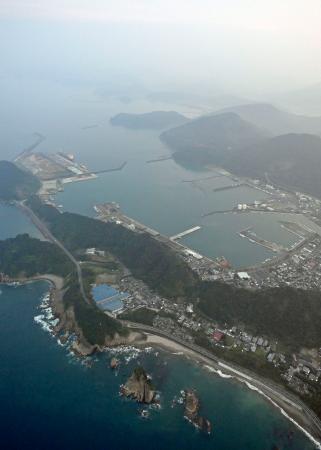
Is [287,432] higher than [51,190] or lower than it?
higher

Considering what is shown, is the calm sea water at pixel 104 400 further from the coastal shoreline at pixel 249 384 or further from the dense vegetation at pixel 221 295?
the dense vegetation at pixel 221 295

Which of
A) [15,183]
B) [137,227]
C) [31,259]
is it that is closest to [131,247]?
[137,227]

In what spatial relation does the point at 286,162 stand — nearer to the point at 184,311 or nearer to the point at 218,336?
the point at 184,311

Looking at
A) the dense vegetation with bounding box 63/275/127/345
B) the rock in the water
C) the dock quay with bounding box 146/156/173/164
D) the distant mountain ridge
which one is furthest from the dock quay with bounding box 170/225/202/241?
the distant mountain ridge

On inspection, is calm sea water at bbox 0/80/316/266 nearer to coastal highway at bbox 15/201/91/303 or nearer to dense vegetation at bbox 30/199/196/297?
coastal highway at bbox 15/201/91/303

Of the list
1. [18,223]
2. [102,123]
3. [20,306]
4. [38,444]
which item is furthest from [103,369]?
[102,123]

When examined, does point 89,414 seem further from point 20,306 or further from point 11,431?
point 20,306
